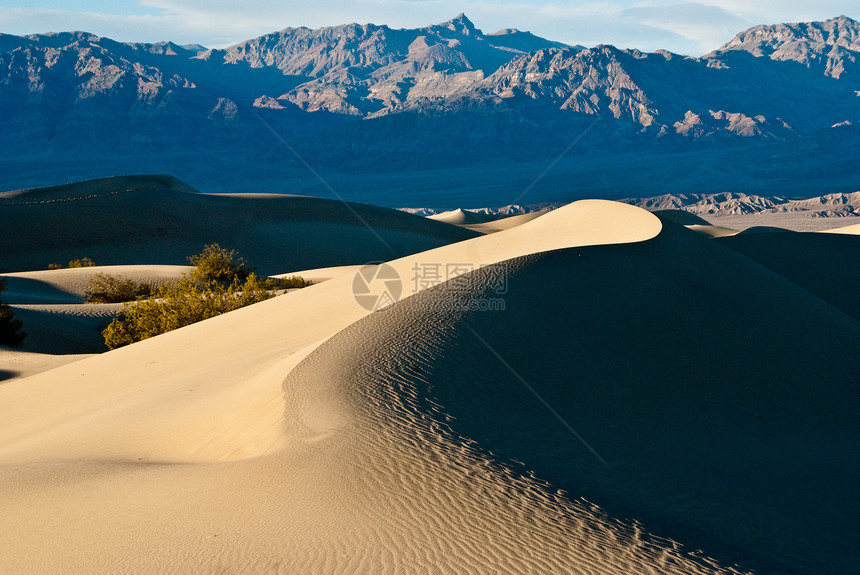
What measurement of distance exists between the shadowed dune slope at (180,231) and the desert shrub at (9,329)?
73.7 feet

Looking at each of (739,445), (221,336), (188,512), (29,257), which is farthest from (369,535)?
(29,257)

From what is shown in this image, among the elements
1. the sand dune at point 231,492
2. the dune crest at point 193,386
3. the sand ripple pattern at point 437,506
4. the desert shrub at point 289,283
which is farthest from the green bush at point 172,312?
the sand ripple pattern at point 437,506

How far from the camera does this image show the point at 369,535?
4.87m

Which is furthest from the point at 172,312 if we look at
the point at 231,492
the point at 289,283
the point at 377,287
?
the point at 231,492

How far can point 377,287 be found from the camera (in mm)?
13664

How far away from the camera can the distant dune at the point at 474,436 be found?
4.95m

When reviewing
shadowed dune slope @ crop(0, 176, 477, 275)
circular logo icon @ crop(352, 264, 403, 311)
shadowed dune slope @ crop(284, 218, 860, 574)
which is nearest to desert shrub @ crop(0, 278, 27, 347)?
circular logo icon @ crop(352, 264, 403, 311)

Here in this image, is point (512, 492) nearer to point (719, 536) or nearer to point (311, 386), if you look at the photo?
point (719, 536)

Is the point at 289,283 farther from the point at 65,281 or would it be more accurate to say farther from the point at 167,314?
the point at 65,281

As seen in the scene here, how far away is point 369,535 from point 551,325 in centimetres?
521

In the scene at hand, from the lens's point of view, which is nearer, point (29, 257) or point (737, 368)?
point (737, 368)

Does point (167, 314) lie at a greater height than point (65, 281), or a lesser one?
greater

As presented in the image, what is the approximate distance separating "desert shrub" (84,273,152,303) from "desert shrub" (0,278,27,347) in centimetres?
635

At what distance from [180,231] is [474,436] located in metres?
41.7
